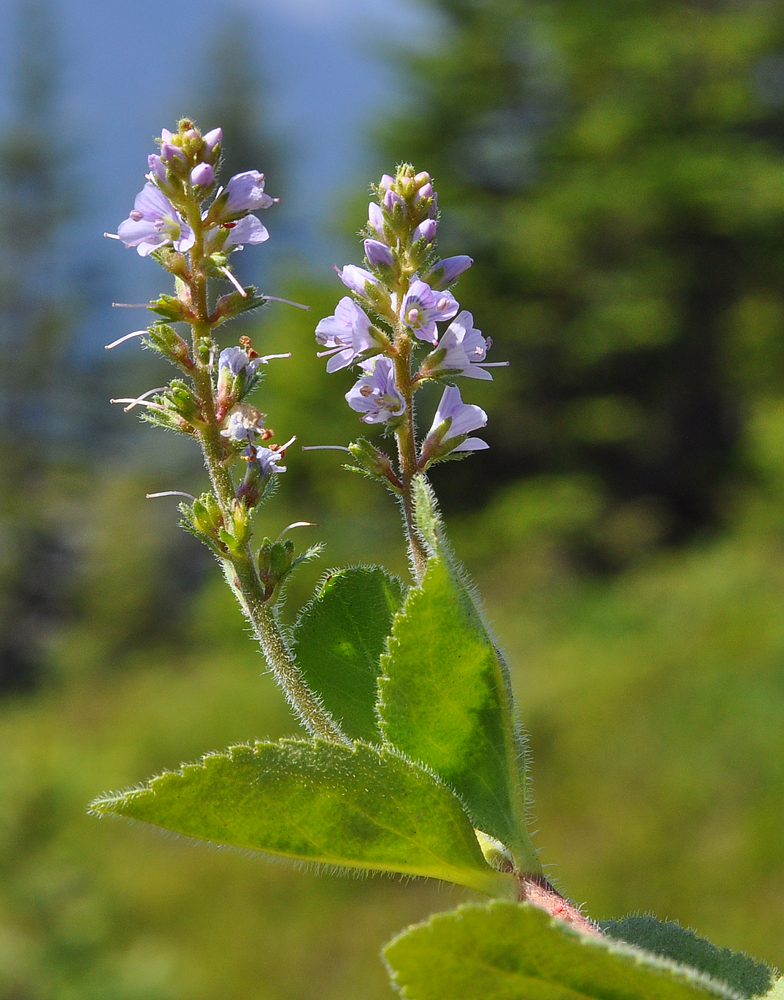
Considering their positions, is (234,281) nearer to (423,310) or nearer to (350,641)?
(423,310)

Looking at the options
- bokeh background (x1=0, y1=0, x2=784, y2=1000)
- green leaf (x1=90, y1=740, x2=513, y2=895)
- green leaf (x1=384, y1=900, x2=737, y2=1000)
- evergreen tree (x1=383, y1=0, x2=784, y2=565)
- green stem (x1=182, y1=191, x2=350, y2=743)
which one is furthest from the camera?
evergreen tree (x1=383, y1=0, x2=784, y2=565)

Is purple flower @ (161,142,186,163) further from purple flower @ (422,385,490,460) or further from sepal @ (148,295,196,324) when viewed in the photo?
purple flower @ (422,385,490,460)

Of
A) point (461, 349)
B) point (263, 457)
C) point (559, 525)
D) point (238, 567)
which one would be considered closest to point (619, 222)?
point (559, 525)

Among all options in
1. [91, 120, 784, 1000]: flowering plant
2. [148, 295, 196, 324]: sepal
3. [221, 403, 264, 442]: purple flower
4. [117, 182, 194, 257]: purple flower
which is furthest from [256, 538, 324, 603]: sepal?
[117, 182, 194, 257]: purple flower

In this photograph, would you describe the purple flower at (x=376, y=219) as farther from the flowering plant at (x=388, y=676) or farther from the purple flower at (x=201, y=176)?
the purple flower at (x=201, y=176)

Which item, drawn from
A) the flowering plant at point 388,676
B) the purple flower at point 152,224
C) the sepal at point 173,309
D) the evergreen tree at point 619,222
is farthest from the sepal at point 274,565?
the evergreen tree at point 619,222

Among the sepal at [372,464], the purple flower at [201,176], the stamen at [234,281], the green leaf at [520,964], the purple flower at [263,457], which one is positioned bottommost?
the green leaf at [520,964]
